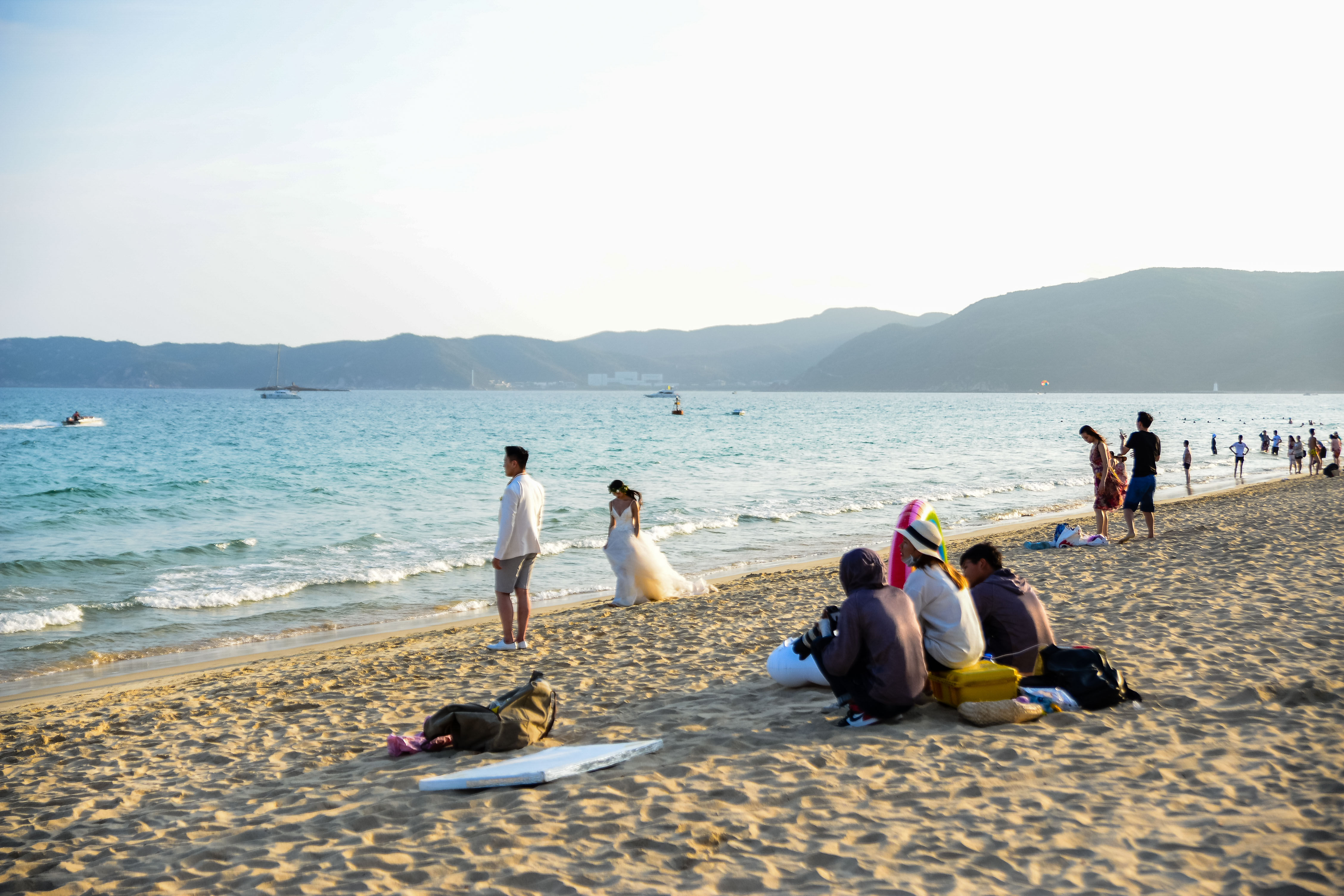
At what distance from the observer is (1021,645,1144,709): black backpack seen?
5180mm

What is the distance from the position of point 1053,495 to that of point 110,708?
2390 centimetres

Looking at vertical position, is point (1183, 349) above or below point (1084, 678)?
above

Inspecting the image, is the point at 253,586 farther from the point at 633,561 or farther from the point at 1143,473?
the point at 1143,473

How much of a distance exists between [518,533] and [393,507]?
637 inches

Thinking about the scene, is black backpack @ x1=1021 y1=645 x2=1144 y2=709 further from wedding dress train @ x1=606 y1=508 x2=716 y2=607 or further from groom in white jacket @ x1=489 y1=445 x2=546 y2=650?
wedding dress train @ x1=606 y1=508 x2=716 y2=607

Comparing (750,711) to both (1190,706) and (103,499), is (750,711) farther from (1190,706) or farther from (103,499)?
(103,499)

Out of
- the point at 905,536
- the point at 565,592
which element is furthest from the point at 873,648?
the point at 565,592

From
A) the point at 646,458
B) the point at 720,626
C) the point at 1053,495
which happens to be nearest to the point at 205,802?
the point at 720,626

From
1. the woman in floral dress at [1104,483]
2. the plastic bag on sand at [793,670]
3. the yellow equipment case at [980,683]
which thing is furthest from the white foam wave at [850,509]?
the yellow equipment case at [980,683]

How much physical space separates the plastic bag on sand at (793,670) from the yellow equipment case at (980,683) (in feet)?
3.05

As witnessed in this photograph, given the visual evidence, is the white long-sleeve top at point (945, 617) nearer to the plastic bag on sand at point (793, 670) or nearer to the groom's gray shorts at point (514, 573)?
the plastic bag on sand at point (793, 670)

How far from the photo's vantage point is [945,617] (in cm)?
497

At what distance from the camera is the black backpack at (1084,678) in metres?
5.18

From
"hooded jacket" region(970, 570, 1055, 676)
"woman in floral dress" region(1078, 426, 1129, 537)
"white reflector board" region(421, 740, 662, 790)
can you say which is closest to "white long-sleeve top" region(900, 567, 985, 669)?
"hooded jacket" region(970, 570, 1055, 676)
